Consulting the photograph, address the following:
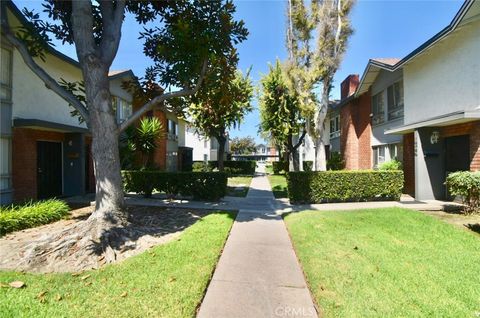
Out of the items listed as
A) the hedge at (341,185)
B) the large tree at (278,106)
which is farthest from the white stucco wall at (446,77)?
the large tree at (278,106)

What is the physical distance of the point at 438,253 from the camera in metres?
5.61

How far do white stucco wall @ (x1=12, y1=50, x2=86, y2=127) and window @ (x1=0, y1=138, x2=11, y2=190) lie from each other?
3.34 feet

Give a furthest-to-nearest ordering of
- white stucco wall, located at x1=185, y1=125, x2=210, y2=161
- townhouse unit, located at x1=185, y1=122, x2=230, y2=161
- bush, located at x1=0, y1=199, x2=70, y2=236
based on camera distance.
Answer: white stucco wall, located at x1=185, y1=125, x2=210, y2=161 → townhouse unit, located at x1=185, y1=122, x2=230, y2=161 → bush, located at x1=0, y1=199, x2=70, y2=236

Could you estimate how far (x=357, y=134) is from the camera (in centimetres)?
1970

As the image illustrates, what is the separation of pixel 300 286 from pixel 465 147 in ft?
34.1

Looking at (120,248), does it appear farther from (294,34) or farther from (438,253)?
(294,34)

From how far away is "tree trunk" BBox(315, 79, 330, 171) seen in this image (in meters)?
14.2

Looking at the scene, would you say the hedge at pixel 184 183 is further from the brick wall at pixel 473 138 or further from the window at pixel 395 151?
the window at pixel 395 151

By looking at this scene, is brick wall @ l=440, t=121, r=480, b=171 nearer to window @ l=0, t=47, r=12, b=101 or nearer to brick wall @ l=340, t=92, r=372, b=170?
brick wall @ l=340, t=92, r=372, b=170

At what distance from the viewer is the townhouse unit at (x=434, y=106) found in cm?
989

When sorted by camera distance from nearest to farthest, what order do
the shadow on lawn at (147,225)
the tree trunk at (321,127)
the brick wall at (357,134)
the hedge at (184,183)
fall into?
the shadow on lawn at (147,225) < the hedge at (184,183) < the tree trunk at (321,127) < the brick wall at (357,134)

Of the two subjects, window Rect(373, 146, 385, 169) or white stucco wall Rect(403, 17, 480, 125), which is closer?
white stucco wall Rect(403, 17, 480, 125)

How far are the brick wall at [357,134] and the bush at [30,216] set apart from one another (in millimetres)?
16721

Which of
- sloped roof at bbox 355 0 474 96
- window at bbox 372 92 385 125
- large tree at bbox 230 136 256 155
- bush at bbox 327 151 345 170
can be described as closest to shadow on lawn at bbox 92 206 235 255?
sloped roof at bbox 355 0 474 96
